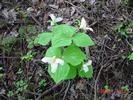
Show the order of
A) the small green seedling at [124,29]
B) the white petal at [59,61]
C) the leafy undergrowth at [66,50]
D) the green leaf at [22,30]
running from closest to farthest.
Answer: the white petal at [59,61] < the leafy undergrowth at [66,50] < the small green seedling at [124,29] < the green leaf at [22,30]

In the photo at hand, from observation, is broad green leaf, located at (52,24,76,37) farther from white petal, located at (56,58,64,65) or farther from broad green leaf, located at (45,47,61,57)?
white petal, located at (56,58,64,65)

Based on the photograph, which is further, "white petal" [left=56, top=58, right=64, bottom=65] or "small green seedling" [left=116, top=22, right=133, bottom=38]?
"small green seedling" [left=116, top=22, right=133, bottom=38]

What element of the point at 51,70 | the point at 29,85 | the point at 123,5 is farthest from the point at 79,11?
the point at 51,70

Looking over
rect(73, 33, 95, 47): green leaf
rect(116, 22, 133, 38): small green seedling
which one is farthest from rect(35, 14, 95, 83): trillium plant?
rect(116, 22, 133, 38): small green seedling

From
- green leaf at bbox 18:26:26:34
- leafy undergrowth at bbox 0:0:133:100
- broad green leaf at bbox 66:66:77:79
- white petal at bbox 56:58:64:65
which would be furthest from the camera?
green leaf at bbox 18:26:26:34

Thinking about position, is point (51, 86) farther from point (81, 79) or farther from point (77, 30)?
point (77, 30)

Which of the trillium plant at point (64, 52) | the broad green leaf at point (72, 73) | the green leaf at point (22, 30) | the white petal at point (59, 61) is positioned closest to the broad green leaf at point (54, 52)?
the trillium plant at point (64, 52)

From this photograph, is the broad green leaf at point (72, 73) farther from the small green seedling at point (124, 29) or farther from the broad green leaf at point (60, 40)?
the small green seedling at point (124, 29)

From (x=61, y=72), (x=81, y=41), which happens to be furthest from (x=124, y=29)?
(x=61, y=72)
